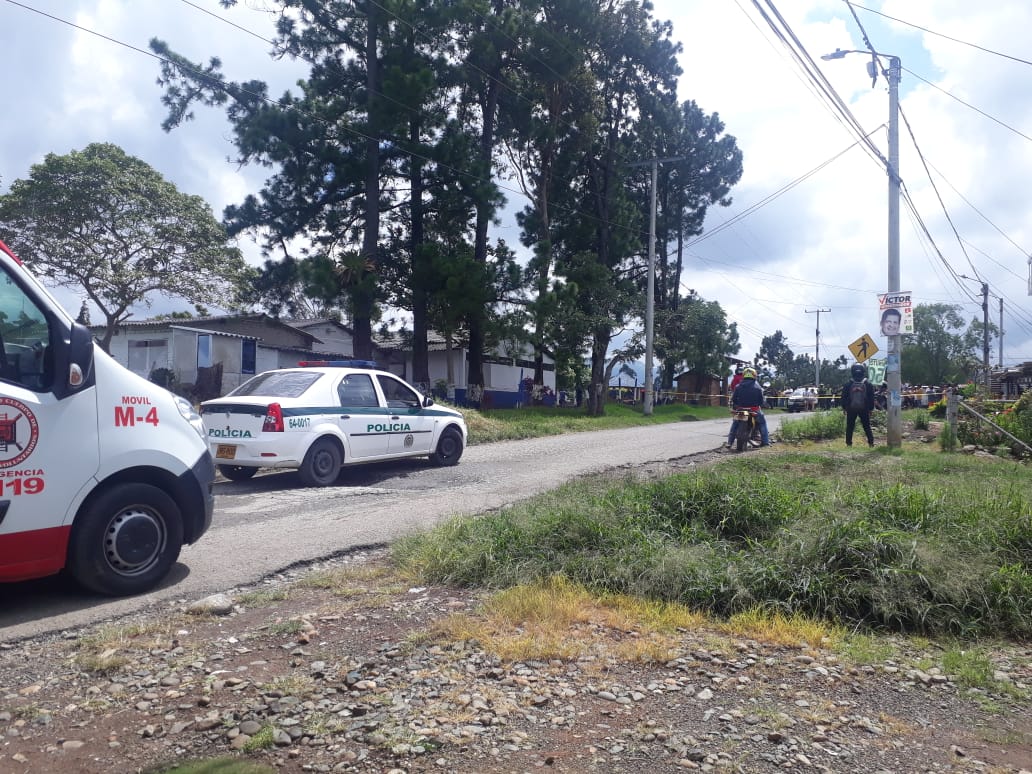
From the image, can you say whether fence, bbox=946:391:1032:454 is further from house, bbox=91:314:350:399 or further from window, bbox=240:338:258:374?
window, bbox=240:338:258:374

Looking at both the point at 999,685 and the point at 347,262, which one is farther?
the point at 347,262

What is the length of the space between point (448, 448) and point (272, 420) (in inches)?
146

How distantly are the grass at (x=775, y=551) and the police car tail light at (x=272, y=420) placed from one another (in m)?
3.59

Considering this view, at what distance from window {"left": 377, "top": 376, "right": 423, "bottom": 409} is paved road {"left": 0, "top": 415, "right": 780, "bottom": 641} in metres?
1.01

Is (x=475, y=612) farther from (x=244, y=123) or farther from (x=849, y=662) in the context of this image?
(x=244, y=123)

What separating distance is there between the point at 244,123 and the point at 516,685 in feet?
66.8

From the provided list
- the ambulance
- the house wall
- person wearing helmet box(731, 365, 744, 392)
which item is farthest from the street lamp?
the house wall

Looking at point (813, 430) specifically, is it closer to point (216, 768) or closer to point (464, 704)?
point (464, 704)

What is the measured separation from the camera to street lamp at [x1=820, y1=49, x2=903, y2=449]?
1544 cm

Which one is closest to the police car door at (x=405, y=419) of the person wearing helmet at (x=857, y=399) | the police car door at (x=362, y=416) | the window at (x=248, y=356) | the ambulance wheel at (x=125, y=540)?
the police car door at (x=362, y=416)

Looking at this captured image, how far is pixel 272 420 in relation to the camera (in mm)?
9570

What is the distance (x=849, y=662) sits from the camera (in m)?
4.35

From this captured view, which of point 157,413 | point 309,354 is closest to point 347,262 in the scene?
point 309,354

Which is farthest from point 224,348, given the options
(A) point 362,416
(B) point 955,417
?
(B) point 955,417
